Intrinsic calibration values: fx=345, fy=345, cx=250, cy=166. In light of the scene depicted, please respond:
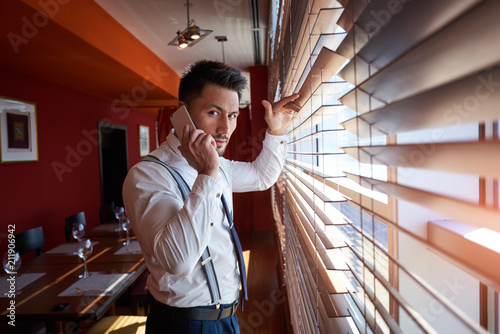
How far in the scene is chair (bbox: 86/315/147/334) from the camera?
7.89 feet

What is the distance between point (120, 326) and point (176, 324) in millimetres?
1297

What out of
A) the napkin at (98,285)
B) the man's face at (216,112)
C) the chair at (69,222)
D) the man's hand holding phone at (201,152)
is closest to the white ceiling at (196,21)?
the chair at (69,222)

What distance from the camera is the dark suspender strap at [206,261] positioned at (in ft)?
4.43

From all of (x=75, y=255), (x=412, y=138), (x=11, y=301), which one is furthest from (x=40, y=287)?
(x=412, y=138)

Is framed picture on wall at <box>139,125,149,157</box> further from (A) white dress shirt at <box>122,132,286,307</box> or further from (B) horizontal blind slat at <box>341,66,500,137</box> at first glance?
(B) horizontal blind slat at <box>341,66,500,137</box>

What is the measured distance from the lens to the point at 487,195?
1.27 feet

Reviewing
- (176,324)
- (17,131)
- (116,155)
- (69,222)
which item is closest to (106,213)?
(69,222)

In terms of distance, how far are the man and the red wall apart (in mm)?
3743

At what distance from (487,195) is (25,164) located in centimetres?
530

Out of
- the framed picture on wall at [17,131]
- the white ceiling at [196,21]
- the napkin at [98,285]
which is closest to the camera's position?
the napkin at [98,285]

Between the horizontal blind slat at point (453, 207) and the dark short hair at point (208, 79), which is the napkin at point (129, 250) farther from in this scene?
the horizontal blind slat at point (453, 207)

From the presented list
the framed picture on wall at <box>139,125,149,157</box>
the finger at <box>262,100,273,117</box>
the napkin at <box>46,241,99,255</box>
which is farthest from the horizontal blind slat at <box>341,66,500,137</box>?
the framed picture on wall at <box>139,125,149,157</box>

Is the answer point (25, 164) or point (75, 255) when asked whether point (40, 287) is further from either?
point (25, 164)

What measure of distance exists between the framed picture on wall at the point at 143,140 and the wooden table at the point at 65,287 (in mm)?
6079
